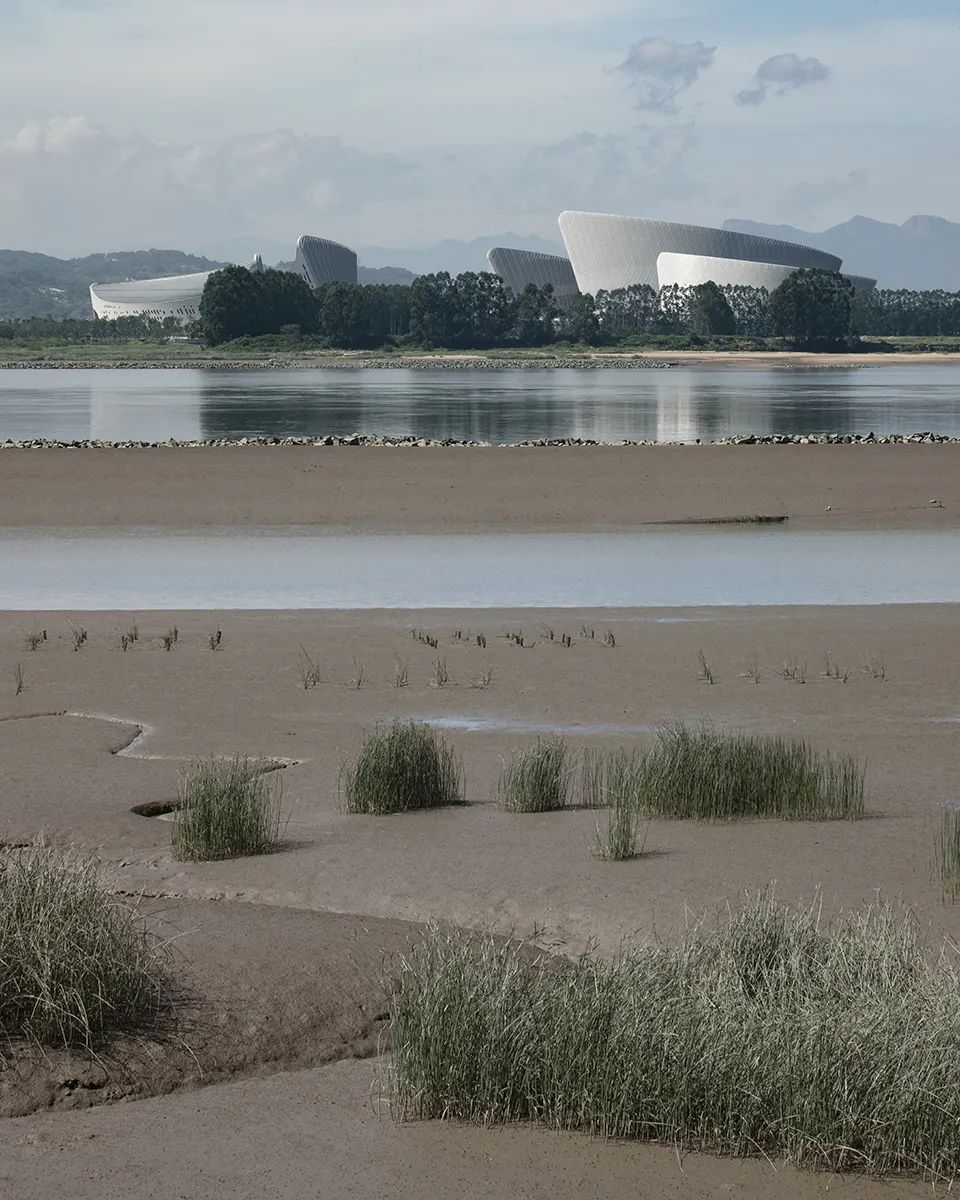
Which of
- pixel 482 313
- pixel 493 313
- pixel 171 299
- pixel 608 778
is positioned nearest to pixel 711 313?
pixel 493 313

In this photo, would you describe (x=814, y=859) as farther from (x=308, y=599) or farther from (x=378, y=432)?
(x=378, y=432)

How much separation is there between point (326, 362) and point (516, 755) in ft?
339

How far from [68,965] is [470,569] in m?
12.9

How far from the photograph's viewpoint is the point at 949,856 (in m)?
6.50

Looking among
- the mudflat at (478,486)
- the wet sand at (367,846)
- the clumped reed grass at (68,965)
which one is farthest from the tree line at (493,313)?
the clumped reed grass at (68,965)

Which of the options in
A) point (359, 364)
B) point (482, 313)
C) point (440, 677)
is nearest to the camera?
point (440, 677)

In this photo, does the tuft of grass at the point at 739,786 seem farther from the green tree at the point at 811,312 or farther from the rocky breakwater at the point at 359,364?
the green tree at the point at 811,312

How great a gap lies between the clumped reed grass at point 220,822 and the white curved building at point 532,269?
183193 mm

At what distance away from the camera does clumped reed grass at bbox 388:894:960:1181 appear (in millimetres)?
4281

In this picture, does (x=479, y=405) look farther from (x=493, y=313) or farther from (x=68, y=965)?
(x=493, y=313)

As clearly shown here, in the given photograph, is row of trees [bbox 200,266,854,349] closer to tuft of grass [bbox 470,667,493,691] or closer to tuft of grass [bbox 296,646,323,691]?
tuft of grass [bbox 296,646,323,691]

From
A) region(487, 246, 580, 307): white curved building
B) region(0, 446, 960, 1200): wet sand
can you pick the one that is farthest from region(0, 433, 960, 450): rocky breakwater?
region(487, 246, 580, 307): white curved building

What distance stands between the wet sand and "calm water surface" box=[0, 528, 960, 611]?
1.06 meters

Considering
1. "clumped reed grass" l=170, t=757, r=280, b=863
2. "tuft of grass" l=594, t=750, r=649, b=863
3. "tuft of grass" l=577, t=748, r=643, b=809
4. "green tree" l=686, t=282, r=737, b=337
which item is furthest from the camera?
"green tree" l=686, t=282, r=737, b=337
